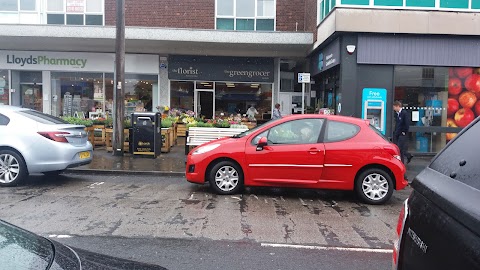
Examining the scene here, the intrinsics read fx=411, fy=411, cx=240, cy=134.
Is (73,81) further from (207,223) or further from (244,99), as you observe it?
(207,223)

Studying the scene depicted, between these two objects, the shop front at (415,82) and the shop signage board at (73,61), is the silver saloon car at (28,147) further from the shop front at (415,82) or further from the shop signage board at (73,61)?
the shop signage board at (73,61)

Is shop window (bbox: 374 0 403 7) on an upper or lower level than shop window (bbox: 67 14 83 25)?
lower

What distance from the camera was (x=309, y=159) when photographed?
734 cm

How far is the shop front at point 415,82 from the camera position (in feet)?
43.0

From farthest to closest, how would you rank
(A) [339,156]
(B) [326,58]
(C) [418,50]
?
(B) [326,58] < (C) [418,50] < (A) [339,156]

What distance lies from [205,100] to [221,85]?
3.52ft

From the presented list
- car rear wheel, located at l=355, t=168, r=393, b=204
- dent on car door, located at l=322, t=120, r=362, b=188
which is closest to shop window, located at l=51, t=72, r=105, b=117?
dent on car door, located at l=322, t=120, r=362, b=188

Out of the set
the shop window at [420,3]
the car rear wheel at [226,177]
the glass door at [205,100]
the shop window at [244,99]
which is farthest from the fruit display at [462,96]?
the glass door at [205,100]

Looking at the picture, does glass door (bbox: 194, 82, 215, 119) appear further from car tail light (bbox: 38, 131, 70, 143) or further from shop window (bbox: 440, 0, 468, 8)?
car tail light (bbox: 38, 131, 70, 143)

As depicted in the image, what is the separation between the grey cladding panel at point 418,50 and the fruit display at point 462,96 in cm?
46

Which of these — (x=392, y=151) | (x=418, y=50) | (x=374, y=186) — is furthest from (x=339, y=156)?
(x=418, y=50)

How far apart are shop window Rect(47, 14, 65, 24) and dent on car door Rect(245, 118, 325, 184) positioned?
1460cm

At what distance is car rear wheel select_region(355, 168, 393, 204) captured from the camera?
24.3 ft

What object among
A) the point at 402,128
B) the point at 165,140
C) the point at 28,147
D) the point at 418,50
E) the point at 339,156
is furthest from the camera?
the point at 165,140
